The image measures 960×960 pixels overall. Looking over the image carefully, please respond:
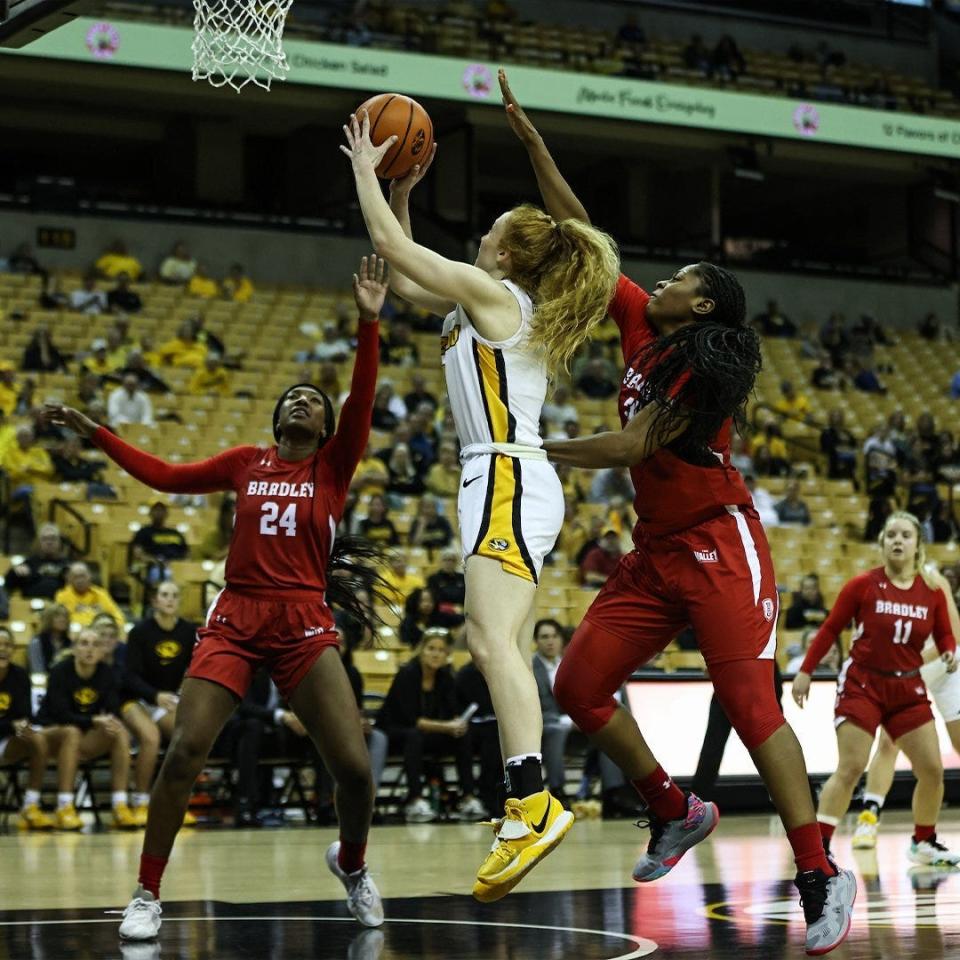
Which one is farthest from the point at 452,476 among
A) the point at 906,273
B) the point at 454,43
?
the point at 906,273

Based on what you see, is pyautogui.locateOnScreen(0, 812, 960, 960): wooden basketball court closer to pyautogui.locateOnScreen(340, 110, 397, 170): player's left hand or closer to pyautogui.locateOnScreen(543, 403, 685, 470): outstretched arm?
pyautogui.locateOnScreen(543, 403, 685, 470): outstretched arm

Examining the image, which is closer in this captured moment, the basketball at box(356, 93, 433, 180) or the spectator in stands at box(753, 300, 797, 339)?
the basketball at box(356, 93, 433, 180)

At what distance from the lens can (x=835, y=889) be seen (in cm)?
518

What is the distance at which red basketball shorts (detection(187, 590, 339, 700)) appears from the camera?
5992 millimetres

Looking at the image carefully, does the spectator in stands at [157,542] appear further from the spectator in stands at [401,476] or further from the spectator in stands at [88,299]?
the spectator in stands at [88,299]

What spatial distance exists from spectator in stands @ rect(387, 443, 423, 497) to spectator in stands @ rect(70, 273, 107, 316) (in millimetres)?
5069

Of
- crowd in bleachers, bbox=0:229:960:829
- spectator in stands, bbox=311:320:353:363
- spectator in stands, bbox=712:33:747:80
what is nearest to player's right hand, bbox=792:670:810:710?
crowd in bleachers, bbox=0:229:960:829

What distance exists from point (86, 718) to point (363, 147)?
697 centimetres

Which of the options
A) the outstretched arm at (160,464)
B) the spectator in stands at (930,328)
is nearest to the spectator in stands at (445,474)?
the outstretched arm at (160,464)

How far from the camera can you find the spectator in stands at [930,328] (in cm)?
2759

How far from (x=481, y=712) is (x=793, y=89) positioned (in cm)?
1651

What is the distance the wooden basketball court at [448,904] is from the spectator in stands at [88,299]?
10.2 metres

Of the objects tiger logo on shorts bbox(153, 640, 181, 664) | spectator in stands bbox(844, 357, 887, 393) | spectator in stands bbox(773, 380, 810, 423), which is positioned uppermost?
spectator in stands bbox(844, 357, 887, 393)

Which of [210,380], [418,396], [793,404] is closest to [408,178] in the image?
[418,396]
